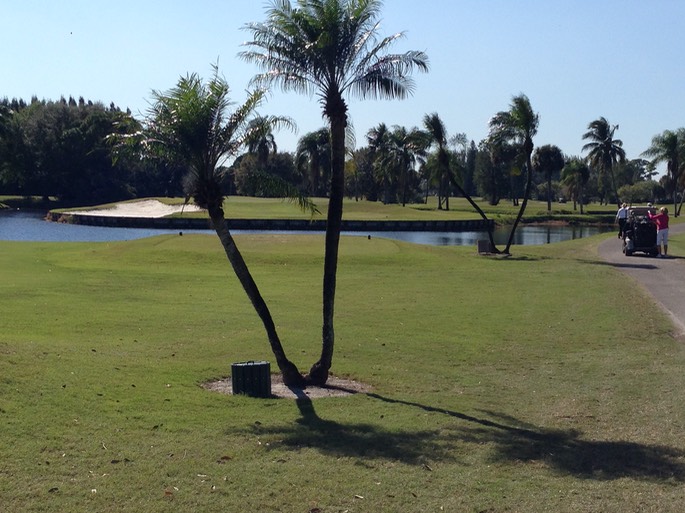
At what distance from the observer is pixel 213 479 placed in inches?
351

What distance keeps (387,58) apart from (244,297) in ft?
43.7

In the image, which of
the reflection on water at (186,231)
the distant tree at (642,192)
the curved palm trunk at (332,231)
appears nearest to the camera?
the curved palm trunk at (332,231)

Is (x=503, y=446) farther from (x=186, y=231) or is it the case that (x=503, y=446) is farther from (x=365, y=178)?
(x=365, y=178)

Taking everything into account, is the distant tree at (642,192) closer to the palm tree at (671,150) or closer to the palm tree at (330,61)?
the palm tree at (671,150)

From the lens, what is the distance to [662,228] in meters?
37.8

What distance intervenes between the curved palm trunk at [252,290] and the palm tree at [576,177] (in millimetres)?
93310

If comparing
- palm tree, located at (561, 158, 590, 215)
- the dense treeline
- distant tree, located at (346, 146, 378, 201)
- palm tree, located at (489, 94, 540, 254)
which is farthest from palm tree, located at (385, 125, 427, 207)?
palm tree, located at (489, 94, 540, 254)

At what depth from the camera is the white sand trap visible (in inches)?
3593

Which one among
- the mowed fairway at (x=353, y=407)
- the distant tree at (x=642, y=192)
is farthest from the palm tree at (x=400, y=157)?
the mowed fairway at (x=353, y=407)

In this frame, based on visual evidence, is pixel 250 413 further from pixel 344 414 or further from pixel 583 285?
pixel 583 285

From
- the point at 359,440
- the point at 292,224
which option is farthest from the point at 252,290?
the point at 292,224

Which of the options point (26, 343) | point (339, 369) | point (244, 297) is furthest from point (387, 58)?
point (244, 297)

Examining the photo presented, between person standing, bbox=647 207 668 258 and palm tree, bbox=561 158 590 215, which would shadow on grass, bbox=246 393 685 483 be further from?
palm tree, bbox=561 158 590 215

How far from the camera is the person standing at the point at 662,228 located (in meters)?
37.2
